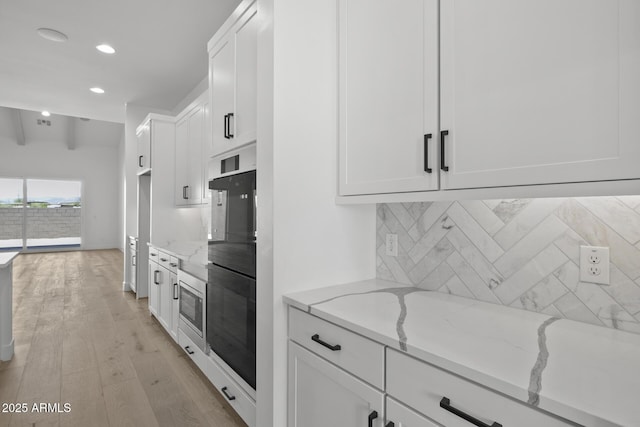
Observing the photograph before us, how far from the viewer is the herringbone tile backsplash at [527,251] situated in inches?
42.9

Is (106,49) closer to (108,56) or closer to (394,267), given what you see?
(108,56)

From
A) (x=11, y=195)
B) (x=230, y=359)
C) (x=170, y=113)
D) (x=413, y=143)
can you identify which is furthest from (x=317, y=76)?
(x=11, y=195)

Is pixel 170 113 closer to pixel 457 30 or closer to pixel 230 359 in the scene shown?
pixel 230 359

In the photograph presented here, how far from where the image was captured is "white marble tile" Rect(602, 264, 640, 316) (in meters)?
1.06

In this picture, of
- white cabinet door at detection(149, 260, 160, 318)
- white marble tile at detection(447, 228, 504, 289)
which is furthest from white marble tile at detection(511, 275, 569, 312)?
white cabinet door at detection(149, 260, 160, 318)

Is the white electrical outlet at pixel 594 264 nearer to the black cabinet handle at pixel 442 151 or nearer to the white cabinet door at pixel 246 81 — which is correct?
the black cabinet handle at pixel 442 151

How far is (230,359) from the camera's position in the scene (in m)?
2.03

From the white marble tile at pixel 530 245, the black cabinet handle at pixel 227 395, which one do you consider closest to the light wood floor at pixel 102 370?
the black cabinet handle at pixel 227 395

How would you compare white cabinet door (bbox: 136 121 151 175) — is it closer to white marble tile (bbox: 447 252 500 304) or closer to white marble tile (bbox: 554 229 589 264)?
white marble tile (bbox: 447 252 500 304)

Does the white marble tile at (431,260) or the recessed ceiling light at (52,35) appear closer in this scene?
the white marble tile at (431,260)

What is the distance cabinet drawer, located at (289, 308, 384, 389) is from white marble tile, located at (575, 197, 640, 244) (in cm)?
84

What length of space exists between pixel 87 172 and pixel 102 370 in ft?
Answer: 32.3

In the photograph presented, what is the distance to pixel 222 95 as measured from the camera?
2.07 metres

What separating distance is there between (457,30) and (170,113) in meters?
5.65
